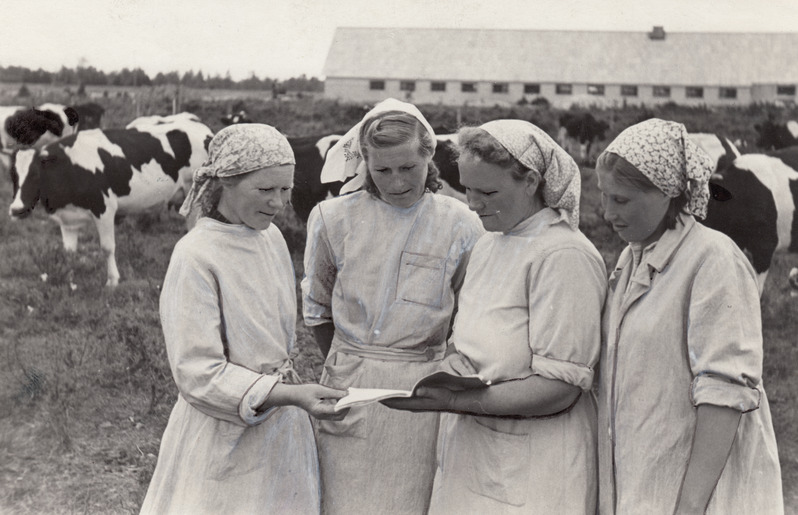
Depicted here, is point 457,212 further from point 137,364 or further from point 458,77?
point 458,77

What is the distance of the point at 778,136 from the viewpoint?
18.0 meters

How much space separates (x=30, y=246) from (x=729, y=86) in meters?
35.7

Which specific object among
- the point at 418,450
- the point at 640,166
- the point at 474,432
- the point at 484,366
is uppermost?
the point at 640,166

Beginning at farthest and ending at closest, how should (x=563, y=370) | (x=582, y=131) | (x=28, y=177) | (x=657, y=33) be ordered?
(x=657, y=33) → (x=582, y=131) → (x=28, y=177) → (x=563, y=370)

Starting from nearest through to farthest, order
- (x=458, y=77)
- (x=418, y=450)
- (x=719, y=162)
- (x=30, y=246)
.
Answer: (x=418, y=450) < (x=30, y=246) < (x=719, y=162) < (x=458, y=77)

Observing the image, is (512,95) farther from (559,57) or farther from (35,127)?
(35,127)

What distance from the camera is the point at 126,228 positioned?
38.5 feet

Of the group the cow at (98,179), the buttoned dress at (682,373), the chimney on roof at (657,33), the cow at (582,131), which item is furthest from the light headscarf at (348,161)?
the chimney on roof at (657,33)

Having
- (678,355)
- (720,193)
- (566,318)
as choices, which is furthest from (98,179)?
(678,355)

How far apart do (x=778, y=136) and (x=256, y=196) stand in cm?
1829

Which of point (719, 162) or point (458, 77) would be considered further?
point (458, 77)

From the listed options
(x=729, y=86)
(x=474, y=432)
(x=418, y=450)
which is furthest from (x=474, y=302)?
(x=729, y=86)

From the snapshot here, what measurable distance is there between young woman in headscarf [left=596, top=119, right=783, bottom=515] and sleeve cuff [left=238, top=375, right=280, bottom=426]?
1067 millimetres

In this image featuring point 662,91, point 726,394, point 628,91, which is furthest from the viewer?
point 662,91
